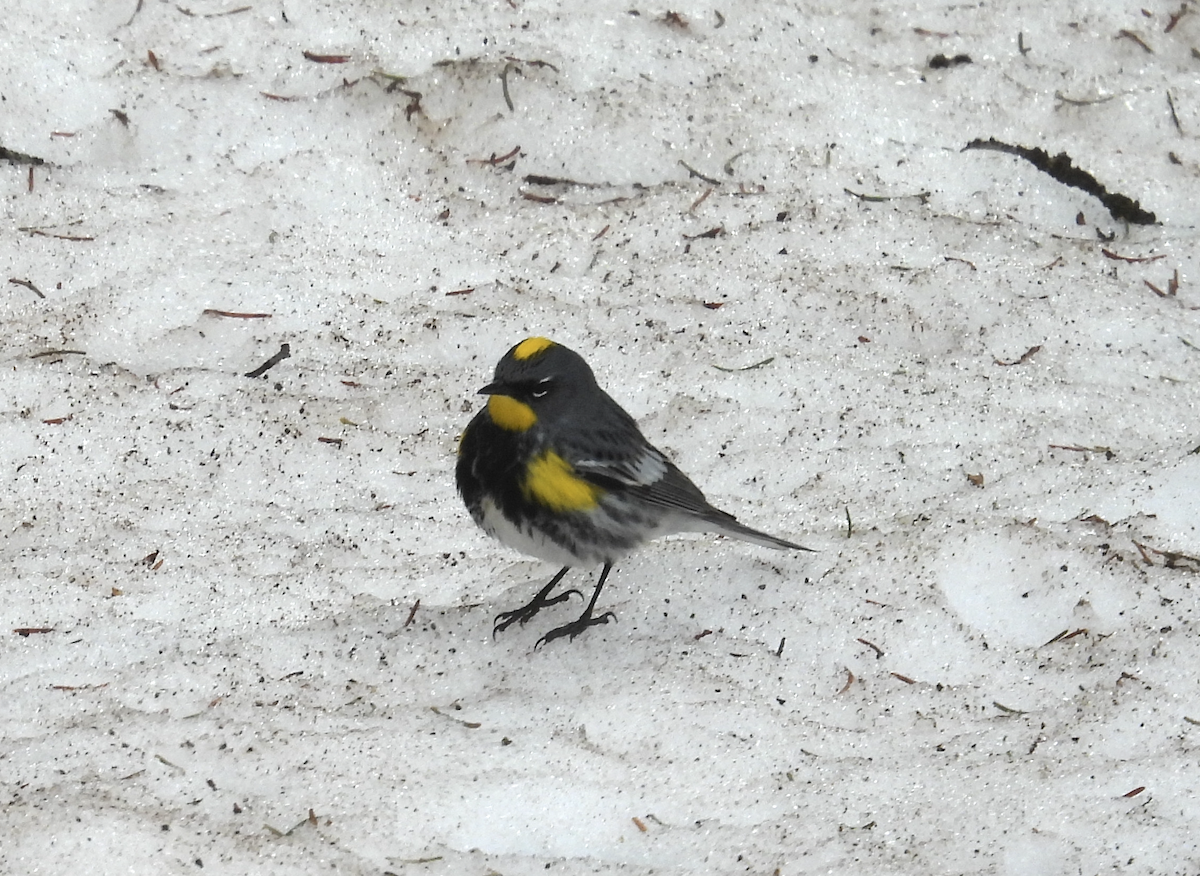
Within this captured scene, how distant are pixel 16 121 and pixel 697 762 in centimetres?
498

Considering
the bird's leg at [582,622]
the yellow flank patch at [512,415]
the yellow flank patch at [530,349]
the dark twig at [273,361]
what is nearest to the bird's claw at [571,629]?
the bird's leg at [582,622]

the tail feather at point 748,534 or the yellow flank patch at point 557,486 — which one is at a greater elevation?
the yellow flank patch at point 557,486

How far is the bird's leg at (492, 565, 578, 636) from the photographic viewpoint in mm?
5055

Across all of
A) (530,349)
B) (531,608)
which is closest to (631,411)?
(530,349)

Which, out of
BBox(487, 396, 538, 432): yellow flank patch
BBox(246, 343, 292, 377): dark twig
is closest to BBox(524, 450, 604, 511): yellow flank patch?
BBox(487, 396, 538, 432): yellow flank patch

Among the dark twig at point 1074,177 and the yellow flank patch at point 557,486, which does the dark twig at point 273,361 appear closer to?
the yellow flank patch at point 557,486

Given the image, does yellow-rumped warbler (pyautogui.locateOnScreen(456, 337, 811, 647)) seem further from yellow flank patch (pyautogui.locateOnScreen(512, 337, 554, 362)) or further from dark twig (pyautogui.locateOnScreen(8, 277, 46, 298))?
dark twig (pyautogui.locateOnScreen(8, 277, 46, 298))

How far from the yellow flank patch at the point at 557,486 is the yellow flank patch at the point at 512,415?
13 cm

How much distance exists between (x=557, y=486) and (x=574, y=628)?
537 millimetres

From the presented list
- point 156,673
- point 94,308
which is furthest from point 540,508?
point 94,308

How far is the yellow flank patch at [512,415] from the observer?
499 centimetres

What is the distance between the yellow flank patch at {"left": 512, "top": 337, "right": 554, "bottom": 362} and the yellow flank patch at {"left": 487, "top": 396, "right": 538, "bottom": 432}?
0.56ft

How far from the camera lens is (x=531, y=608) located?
5.13 metres

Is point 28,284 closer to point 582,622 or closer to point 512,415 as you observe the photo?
point 512,415
